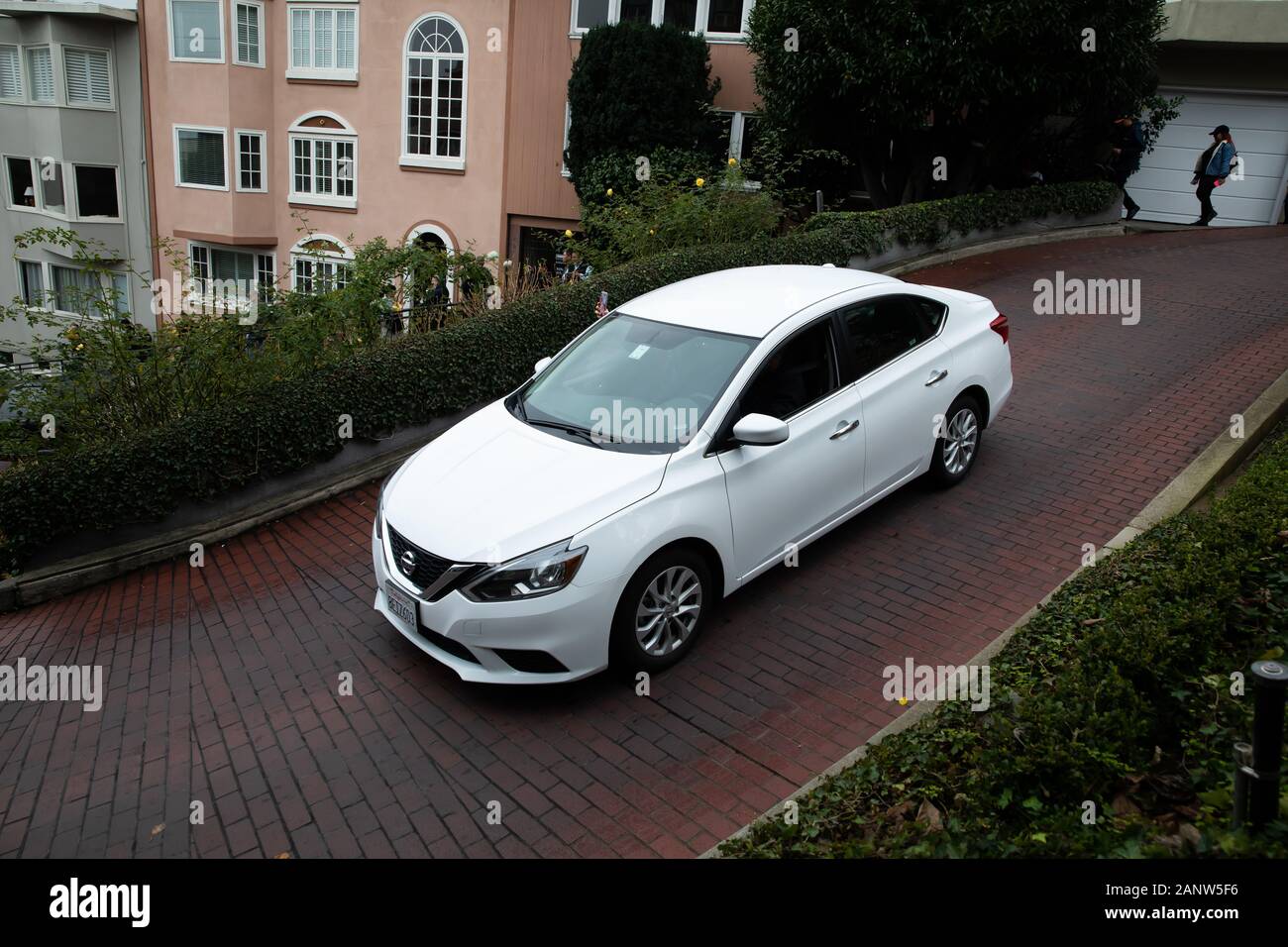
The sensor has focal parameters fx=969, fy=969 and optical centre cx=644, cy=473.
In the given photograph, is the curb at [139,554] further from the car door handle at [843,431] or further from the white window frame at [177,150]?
the white window frame at [177,150]

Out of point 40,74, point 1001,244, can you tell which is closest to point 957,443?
point 1001,244

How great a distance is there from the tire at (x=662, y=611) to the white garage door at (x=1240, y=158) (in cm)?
1787

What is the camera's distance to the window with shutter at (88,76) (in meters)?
27.4

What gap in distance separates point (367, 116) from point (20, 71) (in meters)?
13.0

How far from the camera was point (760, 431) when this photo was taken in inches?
211

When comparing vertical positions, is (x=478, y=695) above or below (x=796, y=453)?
below

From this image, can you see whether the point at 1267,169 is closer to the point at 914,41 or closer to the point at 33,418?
→ the point at 914,41

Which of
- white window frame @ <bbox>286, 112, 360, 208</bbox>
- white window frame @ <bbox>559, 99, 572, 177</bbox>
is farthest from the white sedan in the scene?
white window frame @ <bbox>286, 112, 360, 208</bbox>

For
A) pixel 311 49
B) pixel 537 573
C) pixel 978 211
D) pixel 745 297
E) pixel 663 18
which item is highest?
pixel 663 18

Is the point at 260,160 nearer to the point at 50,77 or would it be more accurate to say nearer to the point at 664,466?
the point at 50,77

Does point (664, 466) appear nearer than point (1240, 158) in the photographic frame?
Yes

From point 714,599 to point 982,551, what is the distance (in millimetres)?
2103

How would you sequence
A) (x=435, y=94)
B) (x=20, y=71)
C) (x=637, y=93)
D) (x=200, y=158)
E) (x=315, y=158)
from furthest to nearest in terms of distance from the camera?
(x=20, y=71)
(x=200, y=158)
(x=315, y=158)
(x=435, y=94)
(x=637, y=93)

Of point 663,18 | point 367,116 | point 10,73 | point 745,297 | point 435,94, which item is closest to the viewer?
point 745,297
